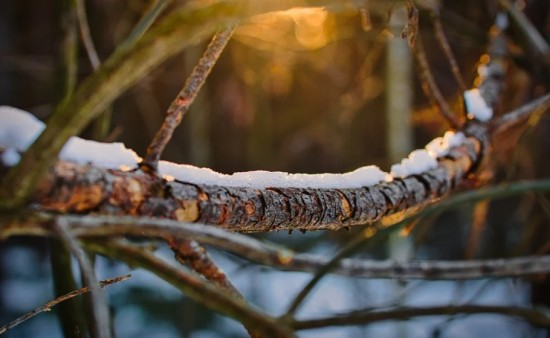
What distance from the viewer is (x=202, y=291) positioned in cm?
55

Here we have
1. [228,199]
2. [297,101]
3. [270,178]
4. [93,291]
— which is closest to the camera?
[93,291]

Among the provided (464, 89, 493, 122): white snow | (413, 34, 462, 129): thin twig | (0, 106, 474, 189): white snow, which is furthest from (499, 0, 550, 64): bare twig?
(0, 106, 474, 189): white snow

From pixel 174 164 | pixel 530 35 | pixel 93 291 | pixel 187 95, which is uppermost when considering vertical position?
pixel 530 35

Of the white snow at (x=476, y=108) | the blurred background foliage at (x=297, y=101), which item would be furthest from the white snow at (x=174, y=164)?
the blurred background foliage at (x=297, y=101)

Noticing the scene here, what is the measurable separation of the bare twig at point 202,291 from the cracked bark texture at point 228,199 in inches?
2.8

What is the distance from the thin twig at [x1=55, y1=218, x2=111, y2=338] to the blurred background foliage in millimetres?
1704

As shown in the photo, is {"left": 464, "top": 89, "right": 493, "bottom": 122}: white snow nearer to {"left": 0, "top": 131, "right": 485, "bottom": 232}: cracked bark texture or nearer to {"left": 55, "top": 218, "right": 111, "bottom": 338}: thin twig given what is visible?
{"left": 0, "top": 131, "right": 485, "bottom": 232}: cracked bark texture

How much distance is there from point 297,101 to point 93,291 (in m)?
5.60

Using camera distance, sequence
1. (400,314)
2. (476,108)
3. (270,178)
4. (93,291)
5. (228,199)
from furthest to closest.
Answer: (476,108) → (270,178) → (228,199) → (400,314) → (93,291)

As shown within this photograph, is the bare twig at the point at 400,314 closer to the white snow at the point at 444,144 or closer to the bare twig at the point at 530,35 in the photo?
the white snow at the point at 444,144

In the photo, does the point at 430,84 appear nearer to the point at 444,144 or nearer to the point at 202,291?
the point at 444,144

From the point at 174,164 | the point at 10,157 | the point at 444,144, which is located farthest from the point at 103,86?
the point at 444,144

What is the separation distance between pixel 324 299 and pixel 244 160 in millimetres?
2230

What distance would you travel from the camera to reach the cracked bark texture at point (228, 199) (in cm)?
61
